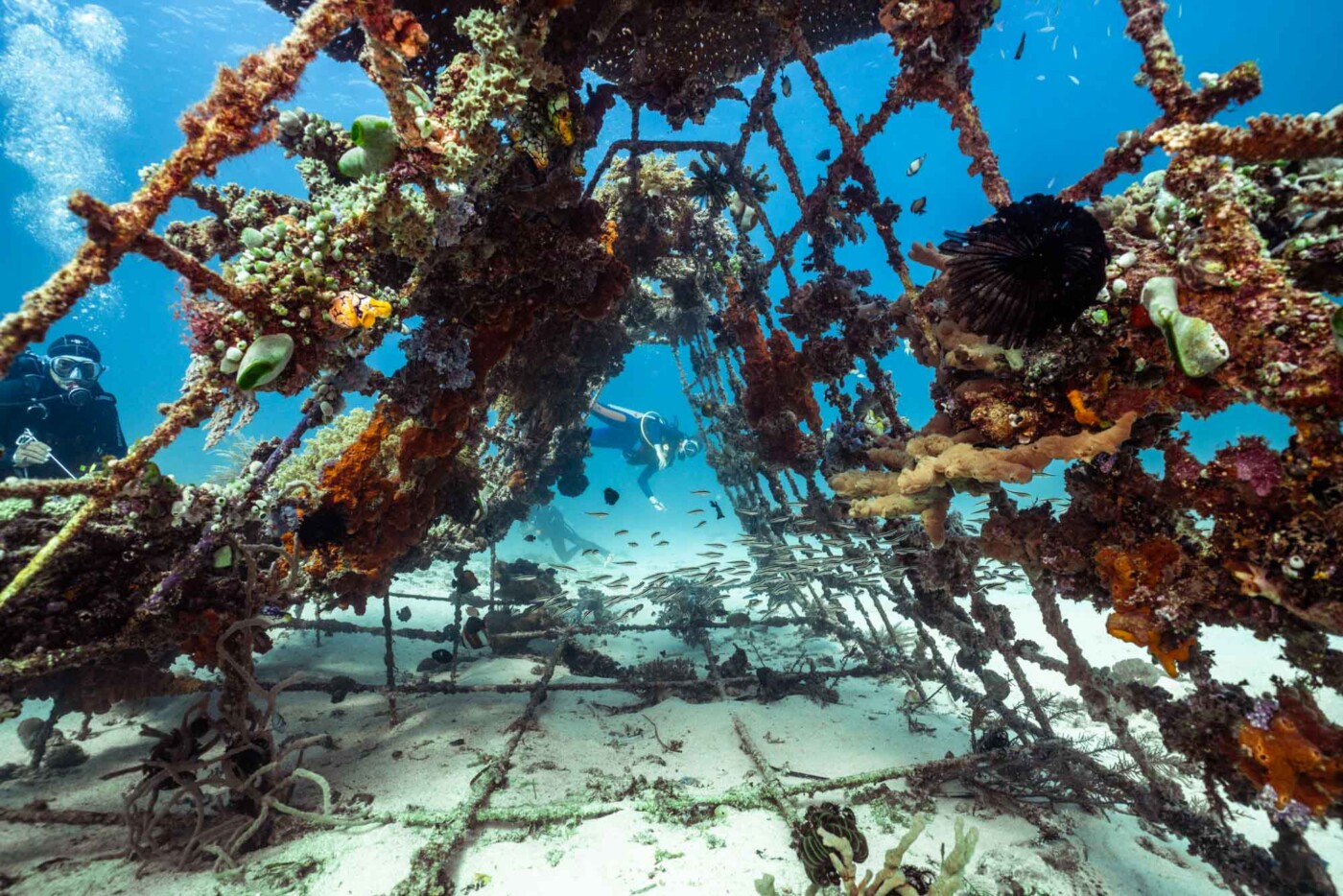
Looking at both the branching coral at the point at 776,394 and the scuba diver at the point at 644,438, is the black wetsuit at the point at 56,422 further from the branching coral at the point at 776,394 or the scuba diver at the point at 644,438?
the scuba diver at the point at 644,438

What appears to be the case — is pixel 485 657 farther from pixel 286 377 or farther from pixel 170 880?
pixel 286 377

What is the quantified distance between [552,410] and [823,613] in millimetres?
6759

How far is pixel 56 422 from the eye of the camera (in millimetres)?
8914

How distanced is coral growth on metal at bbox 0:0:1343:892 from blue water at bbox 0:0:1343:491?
98.4 feet

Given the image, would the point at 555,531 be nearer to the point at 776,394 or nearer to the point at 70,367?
the point at 70,367

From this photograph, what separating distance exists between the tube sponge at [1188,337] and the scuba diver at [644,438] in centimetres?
1334

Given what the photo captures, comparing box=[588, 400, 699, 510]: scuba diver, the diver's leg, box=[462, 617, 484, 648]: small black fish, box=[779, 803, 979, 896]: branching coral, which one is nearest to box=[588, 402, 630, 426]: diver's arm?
box=[588, 400, 699, 510]: scuba diver

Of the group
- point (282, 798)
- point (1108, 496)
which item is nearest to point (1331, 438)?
point (1108, 496)

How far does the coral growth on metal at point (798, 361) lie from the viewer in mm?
2646

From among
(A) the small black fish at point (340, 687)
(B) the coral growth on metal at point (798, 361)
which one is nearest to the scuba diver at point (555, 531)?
(A) the small black fish at point (340, 687)

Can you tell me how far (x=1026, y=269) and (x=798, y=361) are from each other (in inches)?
142

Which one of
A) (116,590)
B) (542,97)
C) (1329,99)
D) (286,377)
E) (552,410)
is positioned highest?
(1329,99)

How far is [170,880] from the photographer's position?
3.73m

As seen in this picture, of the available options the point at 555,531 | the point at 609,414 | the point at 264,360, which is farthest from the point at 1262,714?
the point at 555,531
